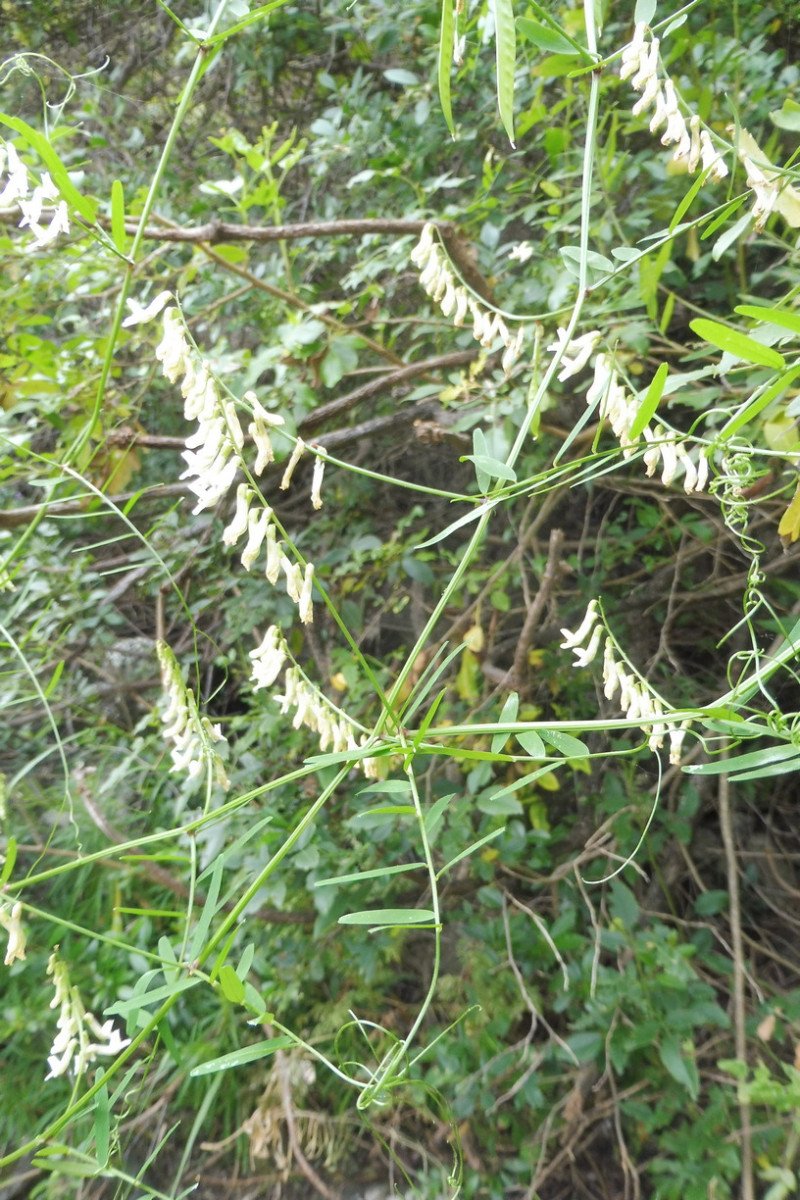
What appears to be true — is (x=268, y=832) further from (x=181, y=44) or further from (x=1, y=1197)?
(x=181, y=44)

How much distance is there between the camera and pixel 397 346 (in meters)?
1.48

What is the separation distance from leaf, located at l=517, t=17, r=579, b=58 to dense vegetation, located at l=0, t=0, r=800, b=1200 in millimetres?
275

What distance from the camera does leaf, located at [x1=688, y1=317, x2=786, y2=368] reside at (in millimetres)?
406

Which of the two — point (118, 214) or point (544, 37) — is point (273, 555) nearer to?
point (118, 214)

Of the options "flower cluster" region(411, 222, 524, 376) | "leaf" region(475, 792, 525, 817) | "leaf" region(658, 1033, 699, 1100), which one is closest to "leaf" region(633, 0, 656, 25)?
"flower cluster" region(411, 222, 524, 376)

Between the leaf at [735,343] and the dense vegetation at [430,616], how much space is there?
0.36m

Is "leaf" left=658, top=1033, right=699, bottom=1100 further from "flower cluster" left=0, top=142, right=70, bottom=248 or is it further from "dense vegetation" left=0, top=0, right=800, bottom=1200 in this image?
"flower cluster" left=0, top=142, right=70, bottom=248

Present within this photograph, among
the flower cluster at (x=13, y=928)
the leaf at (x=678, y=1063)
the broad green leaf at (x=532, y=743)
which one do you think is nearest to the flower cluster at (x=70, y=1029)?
the flower cluster at (x=13, y=928)

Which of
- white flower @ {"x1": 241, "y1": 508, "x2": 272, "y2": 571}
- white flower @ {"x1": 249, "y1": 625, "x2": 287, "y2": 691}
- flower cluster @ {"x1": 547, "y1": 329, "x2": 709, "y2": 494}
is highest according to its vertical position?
A: white flower @ {"x1": 241, "y1": 508, "x2": 272, "y2": 571}

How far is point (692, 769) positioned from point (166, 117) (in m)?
2.07

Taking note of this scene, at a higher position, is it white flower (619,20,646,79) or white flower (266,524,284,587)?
white flower (619,20,646,79)

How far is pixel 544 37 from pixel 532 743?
427mm

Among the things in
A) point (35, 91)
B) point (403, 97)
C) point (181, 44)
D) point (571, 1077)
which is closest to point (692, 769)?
point (571, 1077)

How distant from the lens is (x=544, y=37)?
20.1 inches
